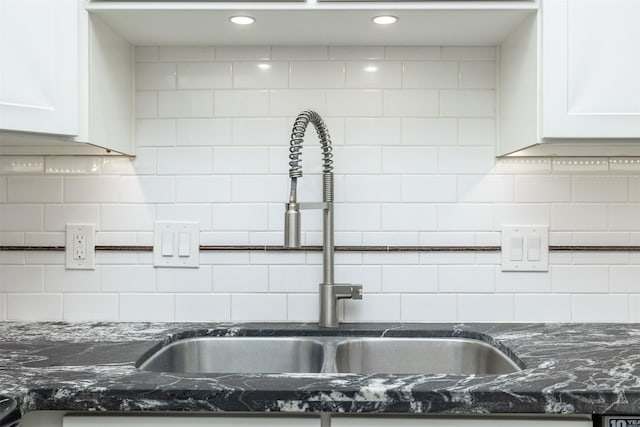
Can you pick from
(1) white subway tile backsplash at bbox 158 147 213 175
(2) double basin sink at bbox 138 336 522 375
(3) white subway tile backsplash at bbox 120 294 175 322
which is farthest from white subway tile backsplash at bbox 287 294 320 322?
(1) white subway tile backsplash at bbox 158 147 213 175

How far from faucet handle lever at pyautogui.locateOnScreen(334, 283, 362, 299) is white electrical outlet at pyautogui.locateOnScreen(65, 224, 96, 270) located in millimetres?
715

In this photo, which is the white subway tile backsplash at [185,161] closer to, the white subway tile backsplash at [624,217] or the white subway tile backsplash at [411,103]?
the white subway tile backsplash at [411,103]

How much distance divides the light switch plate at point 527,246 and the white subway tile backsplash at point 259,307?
0.65m

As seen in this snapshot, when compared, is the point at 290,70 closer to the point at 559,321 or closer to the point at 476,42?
the point at 476,42

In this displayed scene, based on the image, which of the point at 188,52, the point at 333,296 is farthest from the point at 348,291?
the point at 188,52

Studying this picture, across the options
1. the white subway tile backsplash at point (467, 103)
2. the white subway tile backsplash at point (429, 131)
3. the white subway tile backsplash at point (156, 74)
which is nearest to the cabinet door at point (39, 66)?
the white subway tile backsplash at point (156, 74)

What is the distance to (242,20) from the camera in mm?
1400

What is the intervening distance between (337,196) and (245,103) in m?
0.38

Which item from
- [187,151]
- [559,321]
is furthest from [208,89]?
[559,321]

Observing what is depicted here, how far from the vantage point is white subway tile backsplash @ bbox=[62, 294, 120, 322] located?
1630 mm

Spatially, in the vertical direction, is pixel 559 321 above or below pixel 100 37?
below

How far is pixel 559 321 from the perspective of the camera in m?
1.61

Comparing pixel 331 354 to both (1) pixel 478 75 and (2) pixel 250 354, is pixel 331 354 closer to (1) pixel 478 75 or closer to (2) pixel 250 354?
(2) pixel 250 354

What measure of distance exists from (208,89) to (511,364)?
109 centimetres
